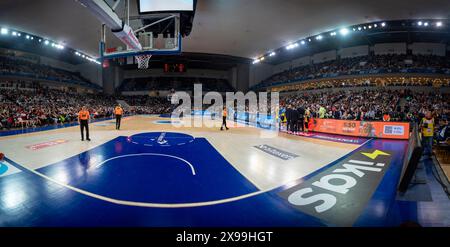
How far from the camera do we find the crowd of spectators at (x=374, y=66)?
77.8 feet

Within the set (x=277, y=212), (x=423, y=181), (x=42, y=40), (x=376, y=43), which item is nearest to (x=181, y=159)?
(x=277, y=212)

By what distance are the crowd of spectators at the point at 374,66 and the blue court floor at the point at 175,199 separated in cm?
2580

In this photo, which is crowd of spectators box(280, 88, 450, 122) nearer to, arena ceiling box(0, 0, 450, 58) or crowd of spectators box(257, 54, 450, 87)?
crowd of spectators box(257, 54, 450, 87)

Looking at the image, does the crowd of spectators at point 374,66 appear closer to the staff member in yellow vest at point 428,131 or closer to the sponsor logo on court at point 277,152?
the staff member in yellow vest at point 428,131

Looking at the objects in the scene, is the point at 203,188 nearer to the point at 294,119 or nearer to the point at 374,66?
the point at 294,119

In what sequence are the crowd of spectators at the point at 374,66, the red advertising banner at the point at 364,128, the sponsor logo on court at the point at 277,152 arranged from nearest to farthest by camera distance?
the sponsor logo on court at the point at 277,152, the red advertising banner at the point at 364,128, the crowd of spectators at the point at 374,66

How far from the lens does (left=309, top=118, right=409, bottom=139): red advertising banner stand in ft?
34.6

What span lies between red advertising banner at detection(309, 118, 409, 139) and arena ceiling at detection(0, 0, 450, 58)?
7.65 meters

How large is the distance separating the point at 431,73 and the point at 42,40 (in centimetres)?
4384

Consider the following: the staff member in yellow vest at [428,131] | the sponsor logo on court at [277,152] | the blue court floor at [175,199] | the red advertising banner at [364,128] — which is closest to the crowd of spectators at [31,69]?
the blue court floor at [175,199]

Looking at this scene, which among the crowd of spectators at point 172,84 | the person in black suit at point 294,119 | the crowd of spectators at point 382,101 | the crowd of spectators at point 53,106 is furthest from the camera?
the crowd of spectators at point 172,84

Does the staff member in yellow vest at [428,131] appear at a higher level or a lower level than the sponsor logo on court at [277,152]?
higher

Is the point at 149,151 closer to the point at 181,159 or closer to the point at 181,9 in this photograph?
the point at 181,159
